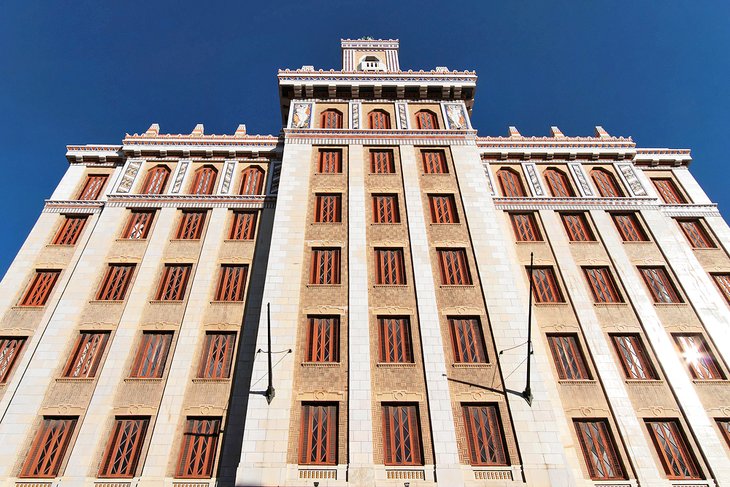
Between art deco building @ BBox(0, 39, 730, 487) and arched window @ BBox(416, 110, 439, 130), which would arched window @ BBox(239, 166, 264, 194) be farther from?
arched window @ BBox(416, 110, 439, 130)

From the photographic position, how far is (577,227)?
83.1 ft

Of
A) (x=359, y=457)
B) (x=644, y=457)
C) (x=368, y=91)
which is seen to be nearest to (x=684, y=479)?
(x=644, y=457)

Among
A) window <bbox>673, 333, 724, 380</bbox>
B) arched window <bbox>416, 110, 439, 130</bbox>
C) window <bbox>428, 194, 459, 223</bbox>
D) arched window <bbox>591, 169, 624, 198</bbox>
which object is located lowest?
window <bbox>673, 333, 724, 380</bbox>

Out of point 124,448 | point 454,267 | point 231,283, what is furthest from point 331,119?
point 124,448

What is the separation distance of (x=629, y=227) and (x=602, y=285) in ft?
16.7

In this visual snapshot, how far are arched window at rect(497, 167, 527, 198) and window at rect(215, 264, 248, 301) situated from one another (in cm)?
Result: 1546

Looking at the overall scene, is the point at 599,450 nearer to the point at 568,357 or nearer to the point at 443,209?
the point at 568,357

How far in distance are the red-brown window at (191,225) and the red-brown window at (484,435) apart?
636 inches

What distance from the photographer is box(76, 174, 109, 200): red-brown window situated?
26844 mm

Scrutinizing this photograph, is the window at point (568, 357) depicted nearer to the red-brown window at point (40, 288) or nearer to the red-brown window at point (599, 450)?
the red-brown window at point (599, 450)

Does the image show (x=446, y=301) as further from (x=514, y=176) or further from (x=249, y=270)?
(x=514, y=176)

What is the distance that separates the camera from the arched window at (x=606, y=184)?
27.0m

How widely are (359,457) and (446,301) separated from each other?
→ 7.45 m

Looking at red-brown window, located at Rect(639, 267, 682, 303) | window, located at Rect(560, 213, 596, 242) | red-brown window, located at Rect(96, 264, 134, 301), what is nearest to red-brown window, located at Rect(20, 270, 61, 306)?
red-brown window, located at Rect(96, 264, 134, 301)
